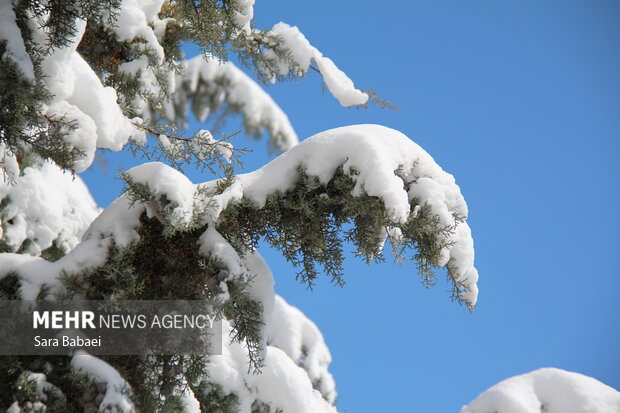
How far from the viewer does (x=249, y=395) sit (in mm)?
4160

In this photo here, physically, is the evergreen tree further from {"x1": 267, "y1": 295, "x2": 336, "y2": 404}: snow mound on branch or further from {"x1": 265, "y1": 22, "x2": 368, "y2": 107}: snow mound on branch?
{"x1": 267, "y1": 295, "x2": 336, "y2": 404}: snow mound on branch

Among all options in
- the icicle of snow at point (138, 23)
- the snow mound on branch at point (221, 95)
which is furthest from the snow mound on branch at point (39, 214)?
the snow mound on branch at point (221, 95)

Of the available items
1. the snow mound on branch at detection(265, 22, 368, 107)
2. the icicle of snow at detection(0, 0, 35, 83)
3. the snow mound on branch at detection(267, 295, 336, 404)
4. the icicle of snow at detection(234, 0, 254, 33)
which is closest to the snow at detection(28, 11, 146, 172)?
the icicle of snow at detection(0, 0, 35, 83)

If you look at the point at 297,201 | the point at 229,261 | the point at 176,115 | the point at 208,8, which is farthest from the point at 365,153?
the point at 176,115

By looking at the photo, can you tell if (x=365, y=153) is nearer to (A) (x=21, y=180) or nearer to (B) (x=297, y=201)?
(B) (x=297, y=201)

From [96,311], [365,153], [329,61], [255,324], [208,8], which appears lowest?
[255,324]

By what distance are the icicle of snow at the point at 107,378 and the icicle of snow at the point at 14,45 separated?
4.60 ft

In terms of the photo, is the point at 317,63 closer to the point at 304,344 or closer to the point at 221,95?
the point at 221,95

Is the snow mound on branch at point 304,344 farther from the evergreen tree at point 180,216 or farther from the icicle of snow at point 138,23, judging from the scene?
the icicle of snow at point 138,23

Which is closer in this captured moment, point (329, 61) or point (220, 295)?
point (220, 295)

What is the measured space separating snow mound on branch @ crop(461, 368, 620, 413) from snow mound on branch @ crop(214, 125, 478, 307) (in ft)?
10.9

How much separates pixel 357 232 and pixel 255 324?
2.48ft

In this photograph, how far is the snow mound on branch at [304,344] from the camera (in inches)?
364

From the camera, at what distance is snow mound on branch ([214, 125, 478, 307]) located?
3023 millimetres
